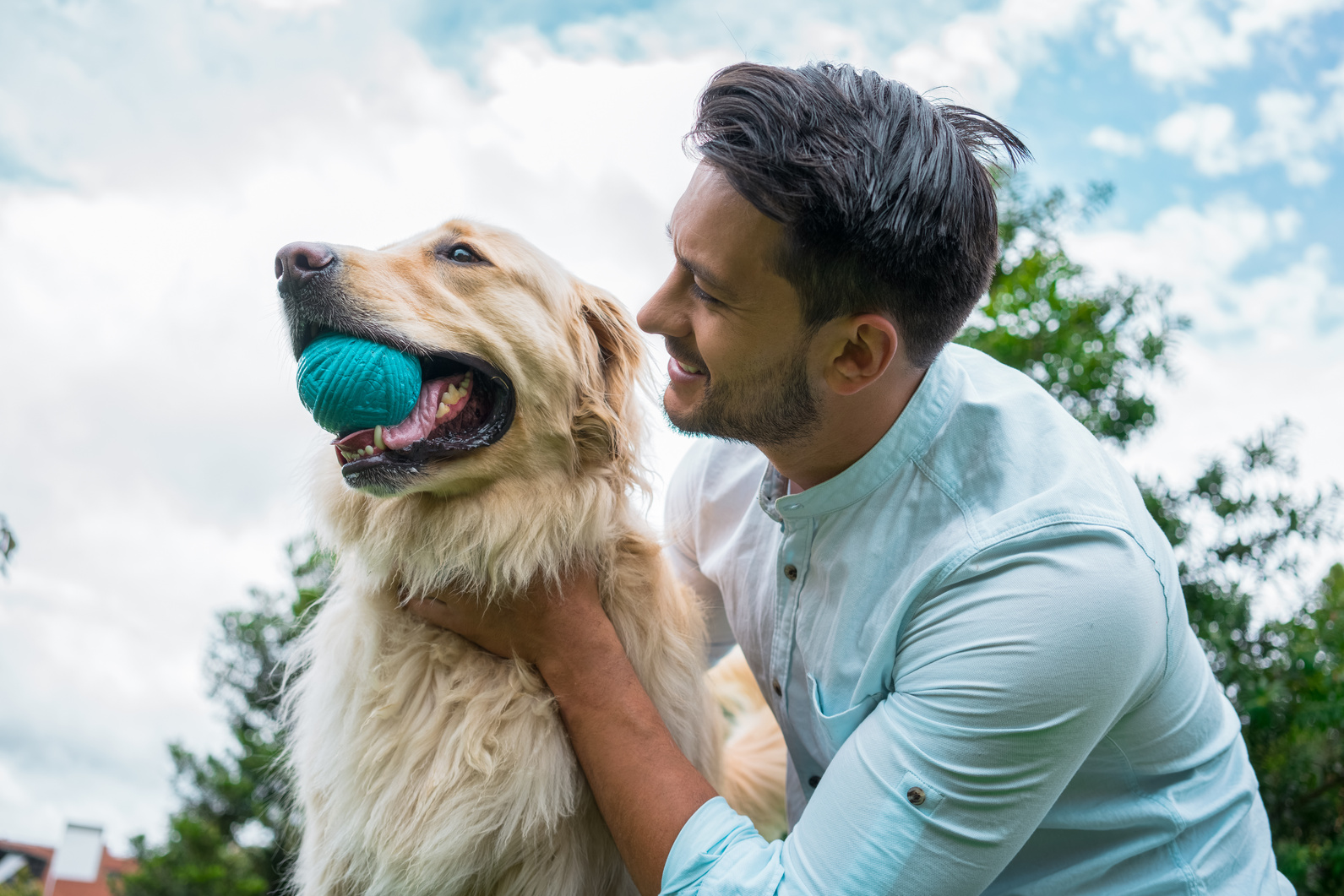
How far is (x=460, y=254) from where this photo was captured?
2068 millimetres

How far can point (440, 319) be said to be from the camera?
6.26 feet

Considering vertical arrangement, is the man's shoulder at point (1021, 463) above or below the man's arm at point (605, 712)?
above

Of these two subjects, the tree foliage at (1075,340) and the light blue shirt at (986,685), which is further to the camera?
the tree foliage at (1075,340)

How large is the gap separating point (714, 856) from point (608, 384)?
106cm

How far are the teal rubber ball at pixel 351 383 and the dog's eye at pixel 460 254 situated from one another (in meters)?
0.36

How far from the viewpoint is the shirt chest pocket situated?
5.58 feet

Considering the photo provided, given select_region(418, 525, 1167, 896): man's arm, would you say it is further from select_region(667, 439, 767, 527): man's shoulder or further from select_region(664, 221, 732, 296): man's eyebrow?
select_region(667, 439, 767, 527): man's shoulder

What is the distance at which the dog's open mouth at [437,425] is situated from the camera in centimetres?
177

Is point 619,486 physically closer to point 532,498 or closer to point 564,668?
point 532,498

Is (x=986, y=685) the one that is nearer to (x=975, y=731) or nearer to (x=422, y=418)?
(x=975, y=731)

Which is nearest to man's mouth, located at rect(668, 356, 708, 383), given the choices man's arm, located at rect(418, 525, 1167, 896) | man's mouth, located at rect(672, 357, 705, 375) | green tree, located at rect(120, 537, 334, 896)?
man's mouth, located at rect(672, 357, 705, 375)

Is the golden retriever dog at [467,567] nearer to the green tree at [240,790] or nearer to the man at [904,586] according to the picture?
the man at [904,586]

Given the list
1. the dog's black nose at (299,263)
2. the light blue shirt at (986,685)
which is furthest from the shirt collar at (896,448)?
the dog's black nose at (299,263)

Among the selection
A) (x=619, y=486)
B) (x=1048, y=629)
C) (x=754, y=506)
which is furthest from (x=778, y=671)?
(x=1048, y=629)
